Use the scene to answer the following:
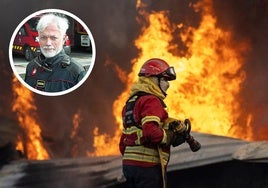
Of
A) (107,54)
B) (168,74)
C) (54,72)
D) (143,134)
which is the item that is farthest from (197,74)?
(143,134)

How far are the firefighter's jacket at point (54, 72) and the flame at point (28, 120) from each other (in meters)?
0.89

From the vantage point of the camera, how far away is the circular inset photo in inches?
380

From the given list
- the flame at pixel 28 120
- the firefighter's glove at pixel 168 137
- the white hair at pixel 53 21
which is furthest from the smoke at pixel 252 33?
the firefighter's glove at pixel 168 137

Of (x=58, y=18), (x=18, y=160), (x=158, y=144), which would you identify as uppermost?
(x=58, y=18)

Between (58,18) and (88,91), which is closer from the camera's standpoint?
(58,18)

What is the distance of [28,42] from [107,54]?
6.42 feet

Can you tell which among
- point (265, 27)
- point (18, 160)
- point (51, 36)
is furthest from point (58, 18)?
point (265, 27)

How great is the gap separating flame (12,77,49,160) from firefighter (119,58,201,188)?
5.67 metres

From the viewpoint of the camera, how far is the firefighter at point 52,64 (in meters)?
9.60

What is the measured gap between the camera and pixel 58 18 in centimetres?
1055

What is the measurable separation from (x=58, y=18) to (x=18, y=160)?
2.84 meters

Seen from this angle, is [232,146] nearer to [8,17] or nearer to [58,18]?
[58,18]

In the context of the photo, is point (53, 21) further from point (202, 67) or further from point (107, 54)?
point (202, 67)

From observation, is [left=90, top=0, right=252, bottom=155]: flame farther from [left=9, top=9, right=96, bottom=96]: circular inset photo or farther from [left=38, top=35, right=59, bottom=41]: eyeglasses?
[left=38, top=35, right=59, bottom=41]: eyeglasses
